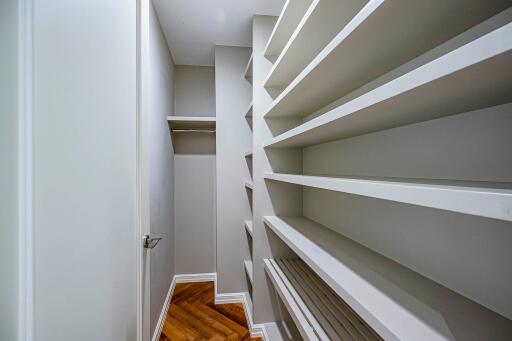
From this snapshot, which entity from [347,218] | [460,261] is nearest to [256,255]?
[347,218]

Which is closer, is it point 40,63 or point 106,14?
point 40,63

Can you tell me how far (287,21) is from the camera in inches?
54.2

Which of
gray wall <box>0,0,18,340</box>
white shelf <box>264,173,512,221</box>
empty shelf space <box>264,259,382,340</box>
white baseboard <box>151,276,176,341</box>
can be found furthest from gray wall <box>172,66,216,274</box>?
gray wall <box>0,0,18,340</box>

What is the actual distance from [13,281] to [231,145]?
205 centimetres

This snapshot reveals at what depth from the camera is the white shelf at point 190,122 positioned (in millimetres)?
2385

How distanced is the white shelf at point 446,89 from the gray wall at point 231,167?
163 centimetres

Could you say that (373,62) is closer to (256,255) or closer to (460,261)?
(460,261)

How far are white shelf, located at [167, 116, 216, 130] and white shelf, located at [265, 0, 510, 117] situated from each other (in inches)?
57.4

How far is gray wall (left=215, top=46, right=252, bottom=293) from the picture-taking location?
2.38 meters

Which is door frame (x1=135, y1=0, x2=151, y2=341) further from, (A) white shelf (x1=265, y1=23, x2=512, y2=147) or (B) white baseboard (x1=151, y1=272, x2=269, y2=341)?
(B) white baseboard (x1=151, y1=272, x2=269, y2=341)

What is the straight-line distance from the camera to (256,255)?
186 centimetres

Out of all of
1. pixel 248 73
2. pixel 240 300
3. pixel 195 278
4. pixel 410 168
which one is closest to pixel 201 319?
pixel 240 300

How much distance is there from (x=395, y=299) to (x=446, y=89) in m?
0.55

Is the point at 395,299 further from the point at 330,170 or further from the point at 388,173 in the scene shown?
the point at 330,170
